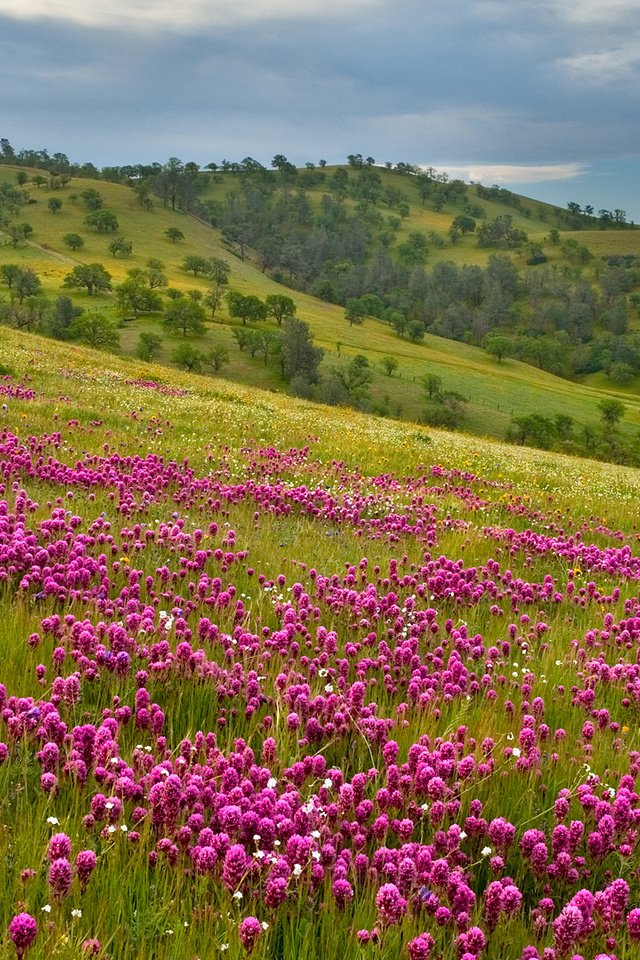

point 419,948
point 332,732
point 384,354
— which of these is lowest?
point 332,732

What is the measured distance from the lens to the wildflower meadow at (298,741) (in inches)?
101

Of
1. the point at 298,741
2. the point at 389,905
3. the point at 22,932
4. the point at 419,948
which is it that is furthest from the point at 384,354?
the point at 22,932

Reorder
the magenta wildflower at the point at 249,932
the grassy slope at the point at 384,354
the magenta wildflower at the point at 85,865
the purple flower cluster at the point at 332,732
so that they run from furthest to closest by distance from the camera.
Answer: the grassy slope at the point at 384,354
the purple flower cluster at the point at 332,732
the magenta wildflower at the point at 85,865
the magenta wildflower at the point at 249,932

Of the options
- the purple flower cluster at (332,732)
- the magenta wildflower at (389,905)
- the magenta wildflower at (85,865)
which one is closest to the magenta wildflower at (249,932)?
the purple flower cluster at (332,732)

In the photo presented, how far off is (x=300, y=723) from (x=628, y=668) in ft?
9.78

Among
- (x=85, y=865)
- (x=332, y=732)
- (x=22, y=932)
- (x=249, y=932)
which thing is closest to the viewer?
(x=22, y=932)

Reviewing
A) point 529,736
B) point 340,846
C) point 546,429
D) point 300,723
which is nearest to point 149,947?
point 340,846

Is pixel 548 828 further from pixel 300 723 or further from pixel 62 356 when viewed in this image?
pixel 62 356

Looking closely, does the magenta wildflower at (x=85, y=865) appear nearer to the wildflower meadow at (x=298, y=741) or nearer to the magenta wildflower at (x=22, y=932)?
the wildflower meadow at (x=298, y=741)

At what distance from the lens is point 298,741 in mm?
3676

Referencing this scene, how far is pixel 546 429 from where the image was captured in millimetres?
113438

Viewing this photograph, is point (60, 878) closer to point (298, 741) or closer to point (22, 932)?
point (22, 932)

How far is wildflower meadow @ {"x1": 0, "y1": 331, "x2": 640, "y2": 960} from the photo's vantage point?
2561 mm

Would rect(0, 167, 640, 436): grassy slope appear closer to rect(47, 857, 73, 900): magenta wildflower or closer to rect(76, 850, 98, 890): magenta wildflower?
rect(76, 850, 98, 890): magenta wildflower
